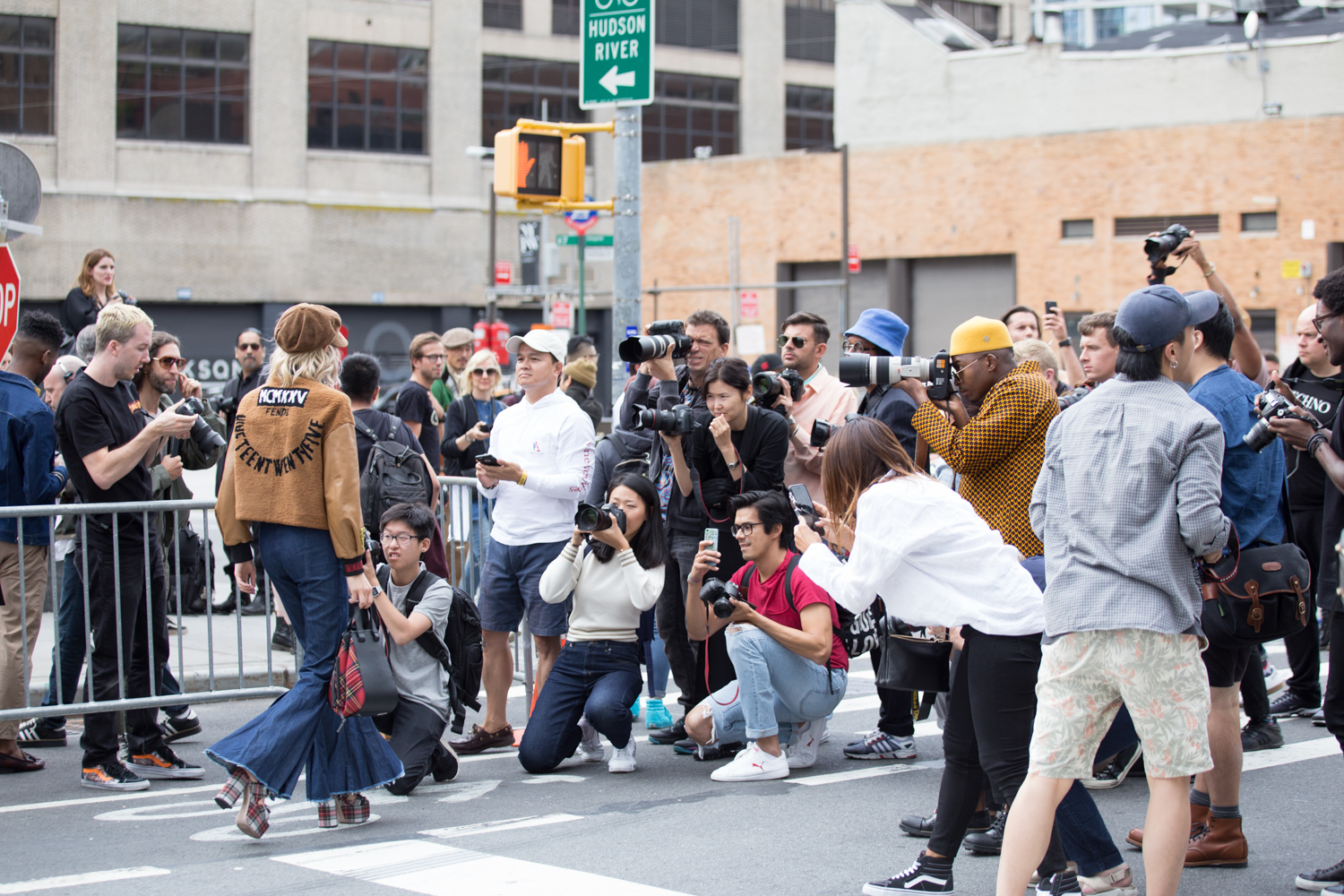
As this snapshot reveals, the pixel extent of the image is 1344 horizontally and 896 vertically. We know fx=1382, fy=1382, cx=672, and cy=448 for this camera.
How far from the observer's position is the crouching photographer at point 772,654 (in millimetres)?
6391

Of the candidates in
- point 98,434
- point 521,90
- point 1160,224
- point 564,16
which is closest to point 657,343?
point 98,434

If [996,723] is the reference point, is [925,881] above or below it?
below

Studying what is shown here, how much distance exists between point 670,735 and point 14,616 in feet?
10.9

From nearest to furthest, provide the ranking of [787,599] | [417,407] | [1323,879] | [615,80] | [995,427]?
[1323,879] → [995,427] → [787,599] → [417,407] → [615,80]

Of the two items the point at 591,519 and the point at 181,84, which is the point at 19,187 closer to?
the point at 591,519

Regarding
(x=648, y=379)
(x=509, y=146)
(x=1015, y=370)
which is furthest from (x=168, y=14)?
(x=1015, y=370)

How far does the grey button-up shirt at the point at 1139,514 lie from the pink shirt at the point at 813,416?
3270 millimetres

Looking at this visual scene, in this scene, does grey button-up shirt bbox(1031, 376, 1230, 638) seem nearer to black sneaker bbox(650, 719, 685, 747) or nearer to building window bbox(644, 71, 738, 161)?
black sneaker bbox(650, 719, 685, 747)

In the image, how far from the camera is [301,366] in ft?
18.3

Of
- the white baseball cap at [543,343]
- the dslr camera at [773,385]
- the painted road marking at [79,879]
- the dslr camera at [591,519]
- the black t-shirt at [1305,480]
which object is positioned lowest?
→ the painted road marking at [79,879]

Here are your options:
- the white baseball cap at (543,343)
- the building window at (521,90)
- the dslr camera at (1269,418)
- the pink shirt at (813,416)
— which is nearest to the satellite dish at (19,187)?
the white baseball cap at (543,343)

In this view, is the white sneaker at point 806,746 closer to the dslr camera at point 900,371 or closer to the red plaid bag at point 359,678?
the dslr camera at point 900,371

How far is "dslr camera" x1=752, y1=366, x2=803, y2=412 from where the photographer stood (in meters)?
6.81

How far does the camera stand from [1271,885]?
483cm
